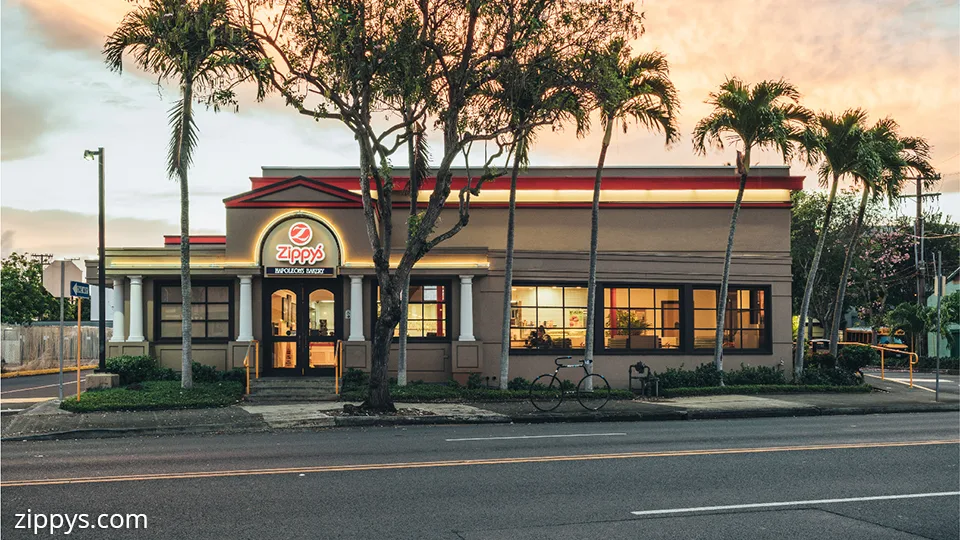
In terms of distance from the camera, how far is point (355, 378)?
23.2m

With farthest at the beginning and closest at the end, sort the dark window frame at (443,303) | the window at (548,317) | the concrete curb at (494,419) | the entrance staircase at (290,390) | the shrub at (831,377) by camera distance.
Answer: the shrub at (831,377) → the window at (548,317) → the dark window frame at (443,303) → the entrance staircase at (290,390) → the concrete curb at (494,419)

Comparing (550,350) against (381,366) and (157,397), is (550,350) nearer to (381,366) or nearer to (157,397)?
(381,366)

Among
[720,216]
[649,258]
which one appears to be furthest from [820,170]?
[649,258]

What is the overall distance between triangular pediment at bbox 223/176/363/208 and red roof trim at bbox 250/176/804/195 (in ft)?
6.30

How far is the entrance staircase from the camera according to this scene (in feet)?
70.5

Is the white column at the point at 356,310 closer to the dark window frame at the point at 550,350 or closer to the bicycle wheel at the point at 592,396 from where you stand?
the dark window frame at the point at 550,350

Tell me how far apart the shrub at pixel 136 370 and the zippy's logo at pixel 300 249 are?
4.25 m

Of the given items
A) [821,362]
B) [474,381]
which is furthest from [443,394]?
[821,362]

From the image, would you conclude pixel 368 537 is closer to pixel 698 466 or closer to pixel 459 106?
pixel 698 466

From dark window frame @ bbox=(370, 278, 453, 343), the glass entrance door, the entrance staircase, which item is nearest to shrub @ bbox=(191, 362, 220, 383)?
the entrance staircase

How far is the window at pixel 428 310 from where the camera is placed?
24.5 metres

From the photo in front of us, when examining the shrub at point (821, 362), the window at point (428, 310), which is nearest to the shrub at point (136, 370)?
the window at point (428, 310)

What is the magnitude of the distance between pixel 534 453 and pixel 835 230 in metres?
39.6

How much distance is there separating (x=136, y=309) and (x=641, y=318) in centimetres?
1420
